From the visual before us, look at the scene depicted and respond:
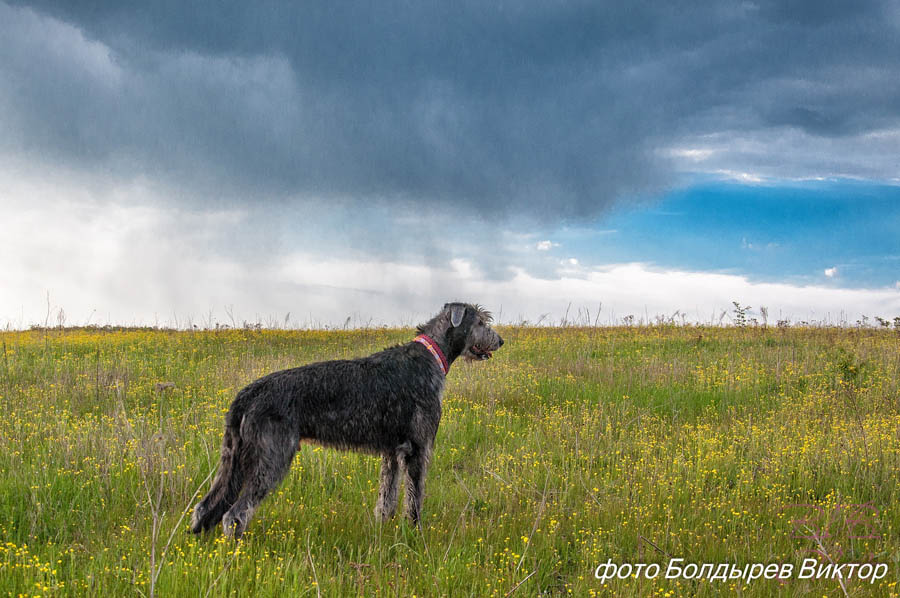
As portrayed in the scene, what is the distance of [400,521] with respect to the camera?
A: 6.24m

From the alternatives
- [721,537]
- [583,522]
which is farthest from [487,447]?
[721,537]

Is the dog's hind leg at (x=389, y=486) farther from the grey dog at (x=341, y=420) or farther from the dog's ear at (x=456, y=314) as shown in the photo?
the dog's ear at (x=456, y=314)

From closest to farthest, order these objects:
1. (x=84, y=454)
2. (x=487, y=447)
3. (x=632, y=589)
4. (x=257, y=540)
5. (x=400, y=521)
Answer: (x=632, y=589) → (x=257, y=540) → (x=400, y=521) → (x=84, y=454) → (x=487, y=447)

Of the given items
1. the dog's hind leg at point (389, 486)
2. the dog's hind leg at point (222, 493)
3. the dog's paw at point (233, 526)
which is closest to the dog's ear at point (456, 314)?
the dog's hind leg at point (389, 486)

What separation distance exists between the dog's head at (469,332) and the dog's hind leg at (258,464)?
8.26 feet

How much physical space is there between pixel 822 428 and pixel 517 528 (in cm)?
668

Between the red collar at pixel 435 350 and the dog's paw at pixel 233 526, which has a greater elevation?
the red collar at pixel 435 350

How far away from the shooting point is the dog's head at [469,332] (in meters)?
7.44

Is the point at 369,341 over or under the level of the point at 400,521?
over

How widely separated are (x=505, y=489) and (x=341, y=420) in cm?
250

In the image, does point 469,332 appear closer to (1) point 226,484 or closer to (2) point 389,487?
(2) point 389,487

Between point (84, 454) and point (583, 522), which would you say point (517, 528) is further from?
point (84, 454)

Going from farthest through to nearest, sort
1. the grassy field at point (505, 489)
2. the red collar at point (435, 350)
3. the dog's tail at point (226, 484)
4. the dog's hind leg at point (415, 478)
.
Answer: the red collar at point (435, 350) < the dog's hind leg at point (415, 478) < the dog's tail at point (226, 484) < the grassy field at point (505, 489)

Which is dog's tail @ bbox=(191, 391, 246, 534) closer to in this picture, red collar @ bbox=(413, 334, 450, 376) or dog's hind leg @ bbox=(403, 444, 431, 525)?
dog's hind leg @ bbox=(403, 444, 431, 525)
